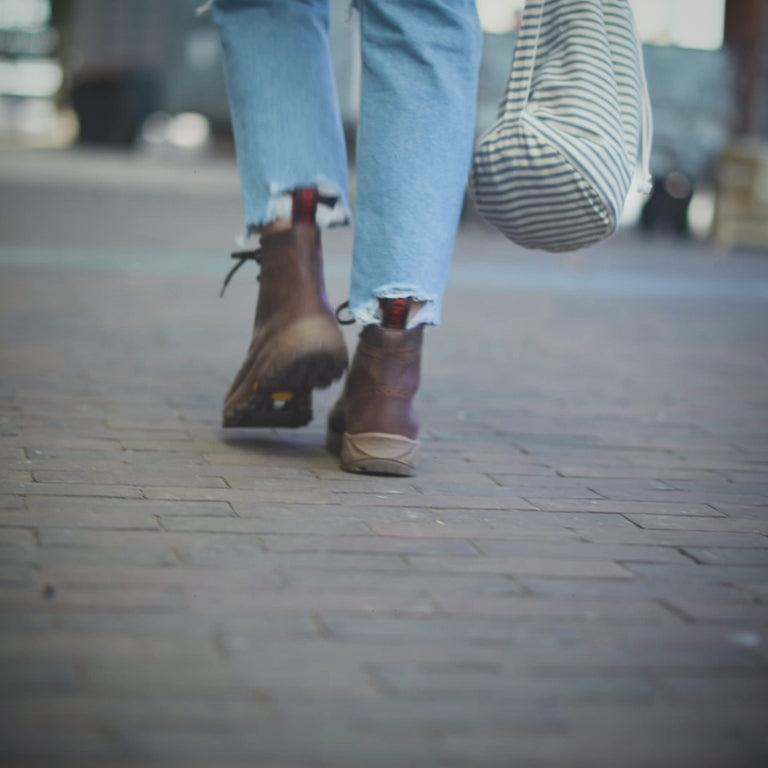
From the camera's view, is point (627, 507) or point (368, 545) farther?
point (627, 507)

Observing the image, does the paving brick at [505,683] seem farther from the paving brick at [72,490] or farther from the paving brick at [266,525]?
the paving brick at [72,490]

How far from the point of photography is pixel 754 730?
4.13 feet

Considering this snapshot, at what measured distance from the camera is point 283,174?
7.50 feet

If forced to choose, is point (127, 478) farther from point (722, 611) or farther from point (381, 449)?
point (722, 611)

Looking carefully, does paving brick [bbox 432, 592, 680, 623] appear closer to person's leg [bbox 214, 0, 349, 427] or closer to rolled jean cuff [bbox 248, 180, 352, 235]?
person's leg [bbox 214, 0, 349, 427]

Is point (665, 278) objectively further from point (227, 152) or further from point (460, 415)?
point (227, 152)

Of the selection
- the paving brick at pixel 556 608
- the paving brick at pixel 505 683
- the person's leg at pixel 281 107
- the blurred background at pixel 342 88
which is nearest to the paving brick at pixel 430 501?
the paving brick at pixel 556 608

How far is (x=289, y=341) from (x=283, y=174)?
0.29 meters

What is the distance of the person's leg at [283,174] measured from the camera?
2.27 m

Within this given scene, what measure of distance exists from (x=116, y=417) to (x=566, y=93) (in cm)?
103

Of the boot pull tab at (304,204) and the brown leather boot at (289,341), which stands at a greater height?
the boot pull tab at (304,204)

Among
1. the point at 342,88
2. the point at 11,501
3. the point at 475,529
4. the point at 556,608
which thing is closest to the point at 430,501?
the point at 475,529

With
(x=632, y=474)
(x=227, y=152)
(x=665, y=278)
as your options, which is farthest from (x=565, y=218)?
(x=227, y=152)

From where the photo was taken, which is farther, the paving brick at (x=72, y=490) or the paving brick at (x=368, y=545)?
the paving brick at (x=72, y=490)
